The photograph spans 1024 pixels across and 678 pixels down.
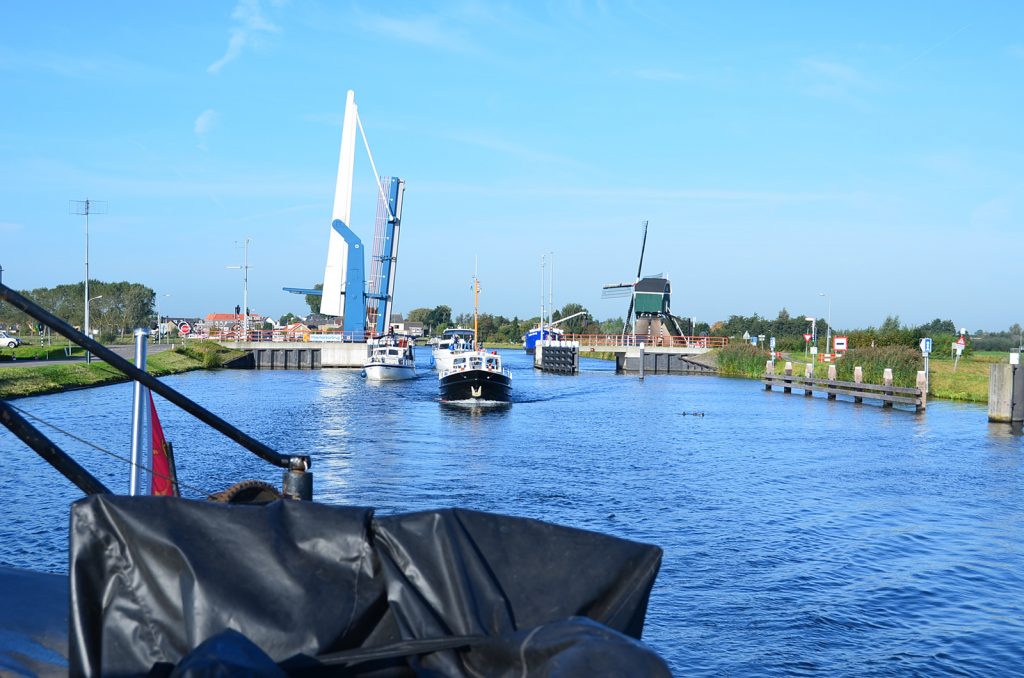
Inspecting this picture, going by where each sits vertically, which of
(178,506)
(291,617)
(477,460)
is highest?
(178,506)

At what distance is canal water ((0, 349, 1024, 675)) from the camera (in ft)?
31.3

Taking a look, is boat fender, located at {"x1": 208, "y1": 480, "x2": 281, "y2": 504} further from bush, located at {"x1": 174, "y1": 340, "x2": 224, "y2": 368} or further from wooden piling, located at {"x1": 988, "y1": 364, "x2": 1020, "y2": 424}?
bush, located at {"x1": 174, "y1": 340, "x2": 224, "y2": 368}

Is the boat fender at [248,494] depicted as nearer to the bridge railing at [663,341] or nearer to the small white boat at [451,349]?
the small white boat at [451,349]

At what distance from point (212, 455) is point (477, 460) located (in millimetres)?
6257

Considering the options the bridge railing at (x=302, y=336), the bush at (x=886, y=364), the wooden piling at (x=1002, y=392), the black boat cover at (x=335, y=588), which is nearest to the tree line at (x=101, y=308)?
the bridge railing at (x=302, y=336)

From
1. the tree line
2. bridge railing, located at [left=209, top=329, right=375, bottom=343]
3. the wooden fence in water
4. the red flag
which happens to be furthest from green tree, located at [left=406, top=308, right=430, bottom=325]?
the red flag

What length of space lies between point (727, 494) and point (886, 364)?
101ft

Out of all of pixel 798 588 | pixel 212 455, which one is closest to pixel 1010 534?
pixel 798 588

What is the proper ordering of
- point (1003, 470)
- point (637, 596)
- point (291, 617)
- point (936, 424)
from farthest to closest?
point (936, 424), point (1003, 470), point (637, 596), point (291, 617)

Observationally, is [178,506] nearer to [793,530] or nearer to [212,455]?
[793,530]

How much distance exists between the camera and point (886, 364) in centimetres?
4509

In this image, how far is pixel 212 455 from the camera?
70.9 feet

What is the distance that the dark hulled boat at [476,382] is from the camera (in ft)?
133

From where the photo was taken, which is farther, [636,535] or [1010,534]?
[1010,534]
